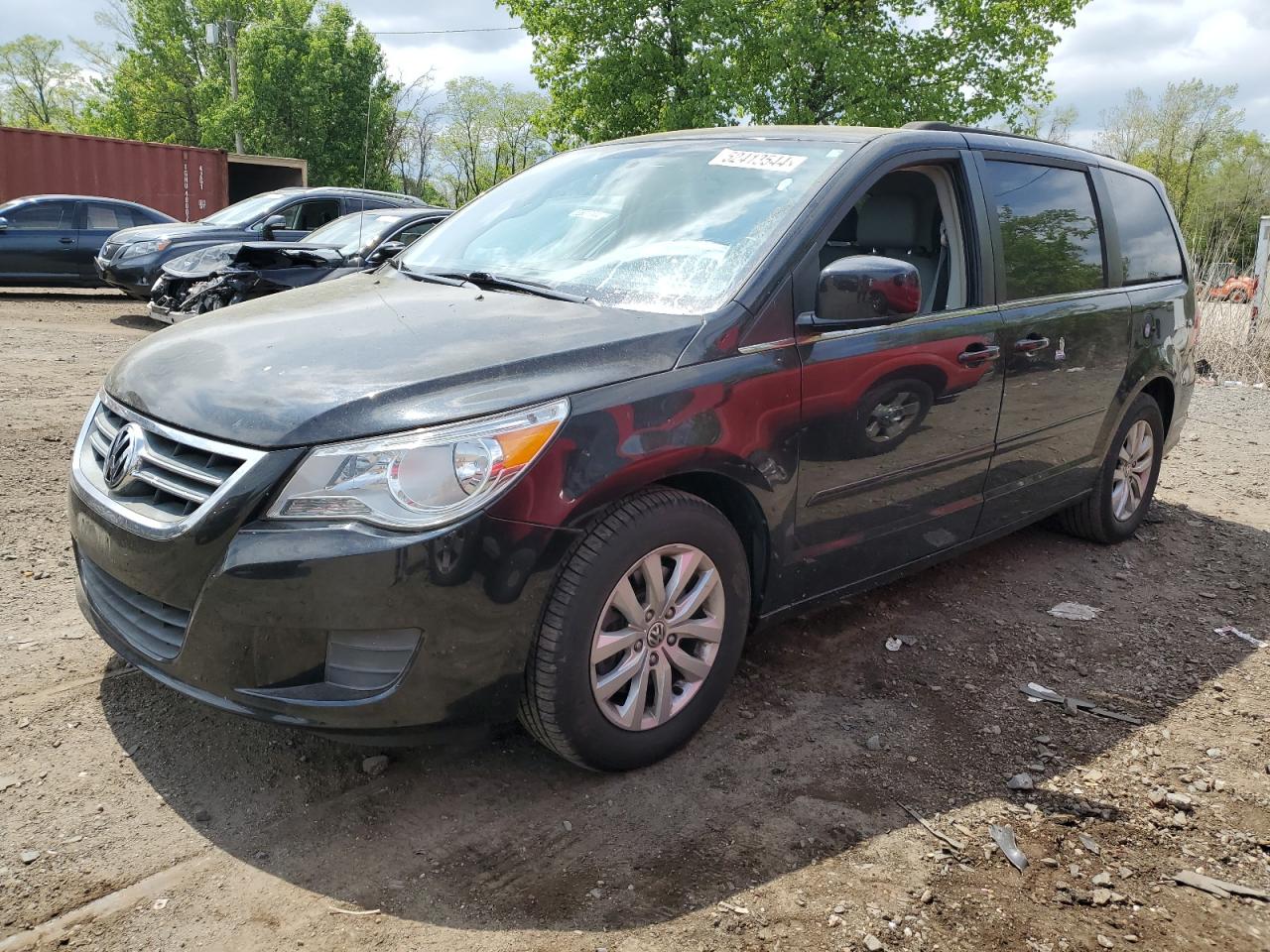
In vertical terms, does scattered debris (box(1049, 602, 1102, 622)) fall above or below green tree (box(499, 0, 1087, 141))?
below

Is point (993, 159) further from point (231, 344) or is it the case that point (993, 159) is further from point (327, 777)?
point (327, 777)

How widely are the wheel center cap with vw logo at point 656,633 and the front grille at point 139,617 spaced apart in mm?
1161

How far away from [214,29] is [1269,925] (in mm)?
43543

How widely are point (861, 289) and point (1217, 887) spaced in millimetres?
1852

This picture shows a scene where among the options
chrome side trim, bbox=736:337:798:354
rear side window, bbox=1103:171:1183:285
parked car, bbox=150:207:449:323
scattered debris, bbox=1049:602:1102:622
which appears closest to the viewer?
chrome side trim, bbox=736:337:798:354

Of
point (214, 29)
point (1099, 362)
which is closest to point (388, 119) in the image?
point (214, 29)

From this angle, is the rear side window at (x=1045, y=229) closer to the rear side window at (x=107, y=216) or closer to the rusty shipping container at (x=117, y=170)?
the rear side window at (x=107, y=216)

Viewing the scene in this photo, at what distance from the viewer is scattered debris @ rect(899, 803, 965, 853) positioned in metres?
2.69

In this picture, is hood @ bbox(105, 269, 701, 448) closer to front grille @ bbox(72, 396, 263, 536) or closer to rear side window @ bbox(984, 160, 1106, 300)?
front grille @ bbox(72, 396, 263, 536)

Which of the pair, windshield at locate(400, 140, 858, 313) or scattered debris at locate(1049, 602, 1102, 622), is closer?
windshield at locate(400, 140, 858, 313)

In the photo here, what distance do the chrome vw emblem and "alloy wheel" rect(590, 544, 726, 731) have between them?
1.26 meters

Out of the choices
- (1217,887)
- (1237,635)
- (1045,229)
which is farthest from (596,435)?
(1237,635)

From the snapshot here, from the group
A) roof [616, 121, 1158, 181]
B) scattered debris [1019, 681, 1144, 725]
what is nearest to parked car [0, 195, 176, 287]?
roof [616, 121, 1158, 181]

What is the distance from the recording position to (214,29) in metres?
38.3
